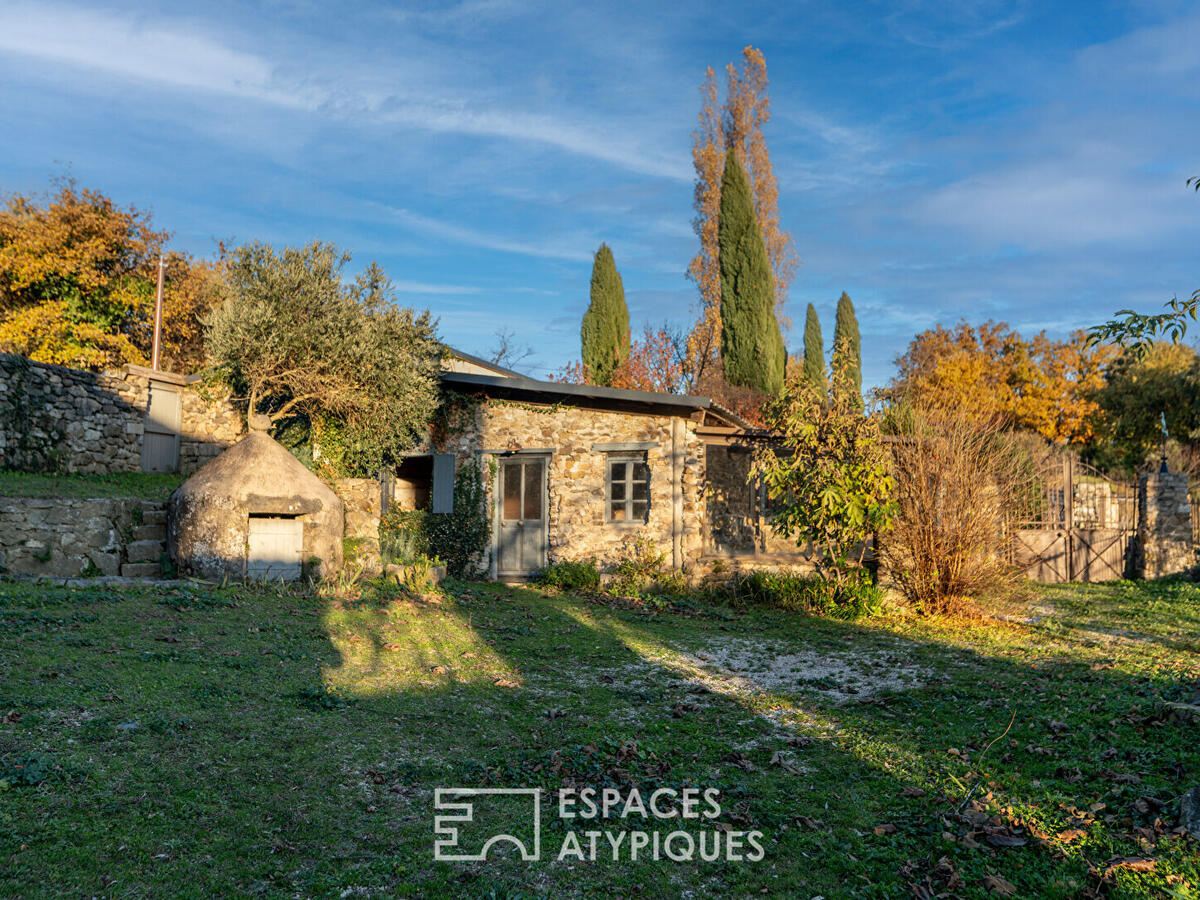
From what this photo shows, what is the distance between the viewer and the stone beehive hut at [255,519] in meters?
10.7

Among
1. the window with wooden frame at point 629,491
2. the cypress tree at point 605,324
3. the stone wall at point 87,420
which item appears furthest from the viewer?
the cypress tree at point 605,324

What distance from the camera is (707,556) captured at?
44.9ft

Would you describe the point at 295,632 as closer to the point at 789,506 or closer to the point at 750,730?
the point at 750,730

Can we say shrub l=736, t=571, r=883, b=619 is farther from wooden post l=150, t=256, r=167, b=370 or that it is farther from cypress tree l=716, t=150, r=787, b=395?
wooden post l=150, t=256, r=167, b=370

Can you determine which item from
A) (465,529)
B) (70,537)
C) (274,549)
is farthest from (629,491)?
(70,537)

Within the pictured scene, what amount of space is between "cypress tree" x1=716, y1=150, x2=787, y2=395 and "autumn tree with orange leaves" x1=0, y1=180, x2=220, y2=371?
15.6 metres

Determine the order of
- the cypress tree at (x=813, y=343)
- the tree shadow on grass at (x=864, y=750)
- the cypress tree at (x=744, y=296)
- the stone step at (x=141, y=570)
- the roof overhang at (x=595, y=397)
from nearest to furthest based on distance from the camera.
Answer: the tree shadow on grass at (x=864, y=750) < the stone step at (x=141, y=570) < the roof overhang at (x=595, y=397) < the cypress tree at (x=744, y=296) < the cypress tree at (x=813, y=343)

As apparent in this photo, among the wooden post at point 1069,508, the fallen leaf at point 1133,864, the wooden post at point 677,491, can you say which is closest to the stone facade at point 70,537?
the wooden post at point 677,491

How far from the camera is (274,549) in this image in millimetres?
11305

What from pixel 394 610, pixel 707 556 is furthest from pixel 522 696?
pixel 707 556

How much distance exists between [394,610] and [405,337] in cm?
641

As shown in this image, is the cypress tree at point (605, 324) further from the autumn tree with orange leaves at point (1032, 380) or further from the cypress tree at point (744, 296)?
the autumn tree with orange leaves at point (1032, 380)
